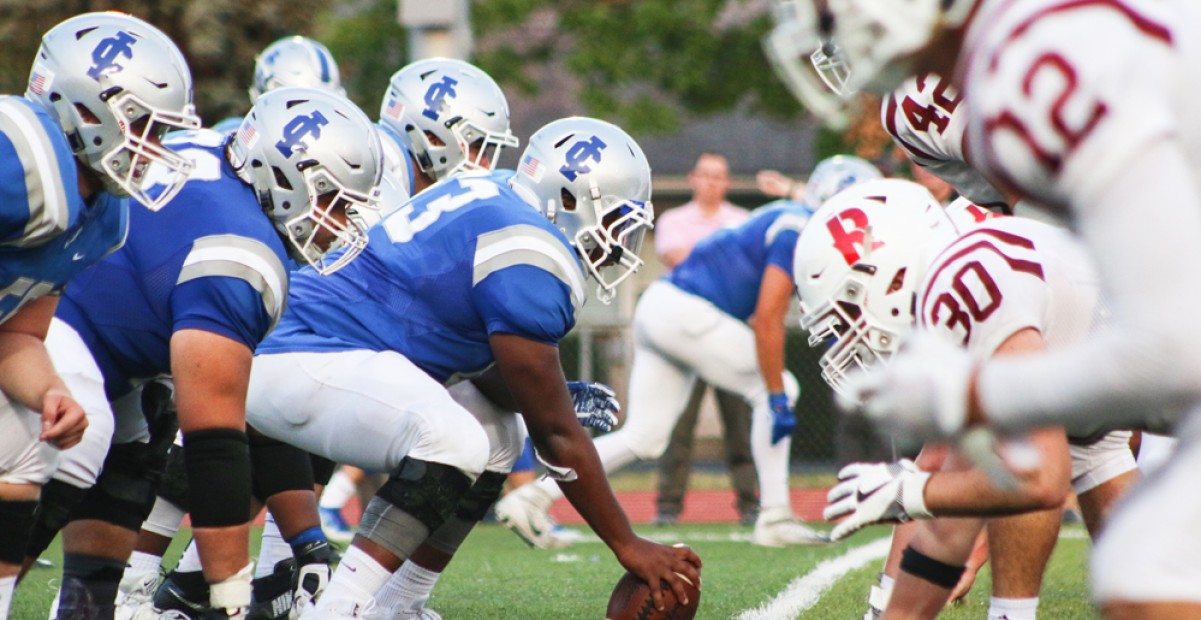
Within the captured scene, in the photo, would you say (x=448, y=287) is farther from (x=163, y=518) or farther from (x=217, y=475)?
(x=163, y=518)

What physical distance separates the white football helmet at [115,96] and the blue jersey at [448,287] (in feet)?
2.04

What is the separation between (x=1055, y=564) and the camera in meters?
6.36

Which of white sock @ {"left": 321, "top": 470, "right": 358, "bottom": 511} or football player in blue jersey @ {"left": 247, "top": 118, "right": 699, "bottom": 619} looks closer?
football player in blue jersey @ {"left": 247, "top": 118, "right": 699, "bottom": 619}

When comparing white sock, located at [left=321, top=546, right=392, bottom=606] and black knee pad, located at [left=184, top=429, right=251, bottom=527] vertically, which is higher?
black knee pad, located at [left=184, top=429, right=251, bottom=527]

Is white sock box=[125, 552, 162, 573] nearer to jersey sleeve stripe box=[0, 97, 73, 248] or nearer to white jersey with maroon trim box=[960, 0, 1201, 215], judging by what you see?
jersey sleeve stripe box=[0, 97, 73, 248]

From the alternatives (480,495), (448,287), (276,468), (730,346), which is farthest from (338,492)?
(448,287)

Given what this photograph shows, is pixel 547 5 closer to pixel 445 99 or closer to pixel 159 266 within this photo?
pixel 445 99

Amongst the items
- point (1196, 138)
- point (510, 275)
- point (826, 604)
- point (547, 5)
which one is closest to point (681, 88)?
point (547, 5)

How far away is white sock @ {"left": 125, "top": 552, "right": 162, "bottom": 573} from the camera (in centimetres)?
445

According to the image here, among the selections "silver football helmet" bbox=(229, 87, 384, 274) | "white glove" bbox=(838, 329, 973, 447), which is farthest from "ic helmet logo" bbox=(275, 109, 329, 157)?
"white glove" bbox=(838, 329, 973, 447)

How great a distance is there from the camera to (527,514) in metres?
4.54

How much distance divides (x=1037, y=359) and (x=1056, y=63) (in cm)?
Answer: 38

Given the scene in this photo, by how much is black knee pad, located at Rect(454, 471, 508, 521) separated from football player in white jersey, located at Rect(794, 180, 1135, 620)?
0.98 m

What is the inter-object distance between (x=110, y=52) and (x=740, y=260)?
4421 mm
